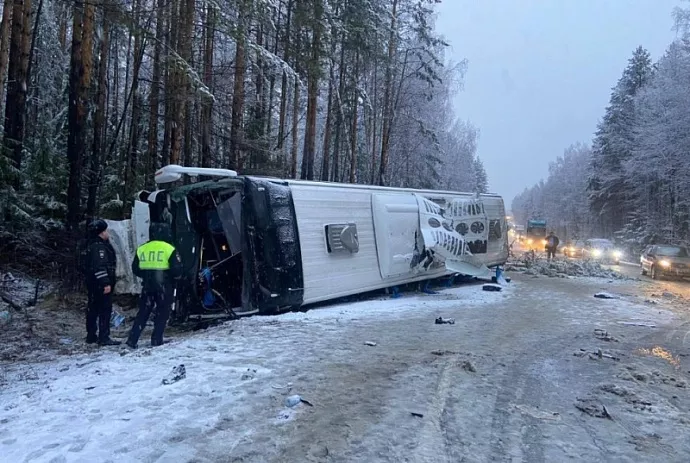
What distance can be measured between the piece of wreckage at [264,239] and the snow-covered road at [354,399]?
91 centimetres

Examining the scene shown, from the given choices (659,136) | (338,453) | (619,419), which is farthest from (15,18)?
(659,136)

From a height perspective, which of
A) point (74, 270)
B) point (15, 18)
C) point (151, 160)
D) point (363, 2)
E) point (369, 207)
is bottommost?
point (74, 270)

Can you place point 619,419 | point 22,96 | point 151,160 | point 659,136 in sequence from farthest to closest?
point 659,136 → point 151,160 → point 22,96 → point 619,419

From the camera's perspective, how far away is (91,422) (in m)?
3.67

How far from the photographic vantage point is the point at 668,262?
66.6ft

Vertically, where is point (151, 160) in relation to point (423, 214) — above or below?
above

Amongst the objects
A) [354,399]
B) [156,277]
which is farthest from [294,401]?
[156,277]

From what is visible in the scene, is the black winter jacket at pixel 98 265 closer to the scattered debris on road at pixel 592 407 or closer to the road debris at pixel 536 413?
the road debris at pixel 536 413

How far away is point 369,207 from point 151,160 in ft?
28.3

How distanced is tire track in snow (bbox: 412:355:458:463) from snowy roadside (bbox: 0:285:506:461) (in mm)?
1007

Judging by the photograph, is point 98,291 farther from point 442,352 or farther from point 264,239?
point 442,352

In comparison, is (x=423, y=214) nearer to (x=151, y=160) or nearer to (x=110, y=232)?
(x=110, y=232)

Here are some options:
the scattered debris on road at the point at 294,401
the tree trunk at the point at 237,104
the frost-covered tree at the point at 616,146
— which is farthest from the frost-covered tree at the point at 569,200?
the scattered debris on road at the point at 294,401

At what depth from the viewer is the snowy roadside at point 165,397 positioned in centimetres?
336
